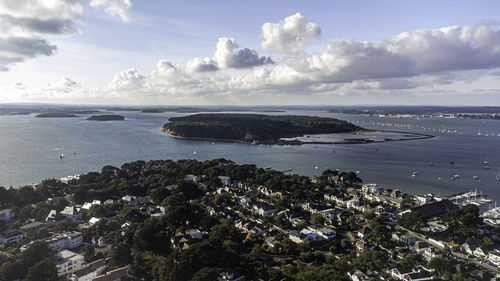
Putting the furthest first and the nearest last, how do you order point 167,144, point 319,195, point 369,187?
point 167,144 → point 369,187 → point 319,195

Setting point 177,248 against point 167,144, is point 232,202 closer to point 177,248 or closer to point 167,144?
point 177,248

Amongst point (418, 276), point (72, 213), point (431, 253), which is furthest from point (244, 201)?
point (418, 276)

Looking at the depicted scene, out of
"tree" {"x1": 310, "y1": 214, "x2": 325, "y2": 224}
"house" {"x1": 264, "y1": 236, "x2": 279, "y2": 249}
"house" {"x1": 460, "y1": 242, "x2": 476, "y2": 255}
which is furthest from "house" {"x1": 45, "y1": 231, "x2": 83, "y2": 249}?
"house" {"x1": 460, "y1": 242, "x2": 476, "y2": 255}

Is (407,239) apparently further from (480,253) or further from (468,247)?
(480,253)

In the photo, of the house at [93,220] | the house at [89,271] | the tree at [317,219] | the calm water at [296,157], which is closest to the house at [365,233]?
the tree at [317,219]

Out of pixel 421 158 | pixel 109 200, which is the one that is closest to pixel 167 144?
pixel 109 200

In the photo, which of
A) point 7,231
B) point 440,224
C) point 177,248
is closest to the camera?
point 177,248

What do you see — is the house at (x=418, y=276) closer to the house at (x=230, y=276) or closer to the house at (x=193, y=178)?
the house at (x=230, y=276)
